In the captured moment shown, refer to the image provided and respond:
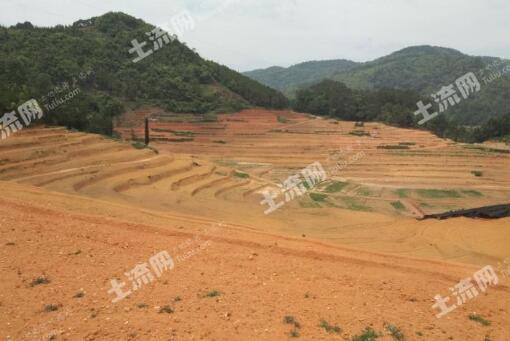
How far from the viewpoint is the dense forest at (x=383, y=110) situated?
5606 centimetres

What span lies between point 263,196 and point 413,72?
404 feet

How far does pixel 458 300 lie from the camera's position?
20.2ft

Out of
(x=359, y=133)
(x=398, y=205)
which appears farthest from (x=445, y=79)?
(x=398, y=205)

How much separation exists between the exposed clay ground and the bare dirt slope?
0.03 metres

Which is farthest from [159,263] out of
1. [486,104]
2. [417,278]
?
[486,104]

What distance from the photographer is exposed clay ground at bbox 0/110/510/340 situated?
502 centimetres

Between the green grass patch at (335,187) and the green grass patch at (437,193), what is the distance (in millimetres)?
3664

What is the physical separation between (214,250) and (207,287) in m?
1.78

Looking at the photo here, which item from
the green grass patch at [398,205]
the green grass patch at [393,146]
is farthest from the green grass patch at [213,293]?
the green grass patch at [393,146]

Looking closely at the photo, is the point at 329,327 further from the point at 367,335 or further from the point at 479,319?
the point at 479,319

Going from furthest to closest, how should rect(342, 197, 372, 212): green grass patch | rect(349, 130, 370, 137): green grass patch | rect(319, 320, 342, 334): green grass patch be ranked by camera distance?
rect(349, 130, 370, 137): green grass patch → rect(342, 197, 372, 212): green grass patch → rect(319, 320, 342, 334): green grass patch

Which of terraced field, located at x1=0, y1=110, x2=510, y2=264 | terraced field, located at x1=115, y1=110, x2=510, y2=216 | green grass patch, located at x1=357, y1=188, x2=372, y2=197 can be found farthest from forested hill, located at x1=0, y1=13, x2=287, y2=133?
green grass patch, located at x1=357, y1=188, x2=372, y2=197

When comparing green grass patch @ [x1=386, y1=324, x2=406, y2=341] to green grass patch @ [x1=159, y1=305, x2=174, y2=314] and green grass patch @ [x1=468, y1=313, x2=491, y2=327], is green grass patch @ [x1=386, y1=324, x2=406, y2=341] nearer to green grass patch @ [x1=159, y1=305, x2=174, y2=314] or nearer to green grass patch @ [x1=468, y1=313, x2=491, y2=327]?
green grass patch @ [x1=468, y1=313, x2=491, y2=327]

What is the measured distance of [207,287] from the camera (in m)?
5.90
